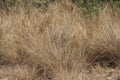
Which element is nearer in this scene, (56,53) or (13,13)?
(56,53)

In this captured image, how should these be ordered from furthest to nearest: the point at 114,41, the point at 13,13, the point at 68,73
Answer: the point at 13,13
the point at 114,41
the point at 68,73

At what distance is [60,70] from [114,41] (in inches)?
44.8

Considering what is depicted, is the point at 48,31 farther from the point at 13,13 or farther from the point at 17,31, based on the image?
the point at 13,13

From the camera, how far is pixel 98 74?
16.5ft

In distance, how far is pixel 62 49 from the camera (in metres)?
4.99

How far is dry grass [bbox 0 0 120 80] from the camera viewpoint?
4.86m

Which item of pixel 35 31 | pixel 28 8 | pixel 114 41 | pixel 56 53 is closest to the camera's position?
pixel 56 53

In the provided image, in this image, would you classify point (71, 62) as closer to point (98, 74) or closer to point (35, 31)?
point (98, 74)

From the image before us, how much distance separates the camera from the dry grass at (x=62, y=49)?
4855 millimetres

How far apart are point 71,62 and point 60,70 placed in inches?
8.9

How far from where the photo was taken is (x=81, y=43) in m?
5.57

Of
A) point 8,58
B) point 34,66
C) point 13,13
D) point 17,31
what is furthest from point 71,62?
point 13,13

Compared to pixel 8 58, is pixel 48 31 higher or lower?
higher

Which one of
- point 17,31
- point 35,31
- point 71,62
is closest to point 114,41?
point 71,62
